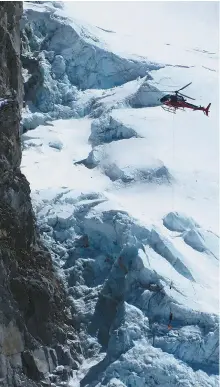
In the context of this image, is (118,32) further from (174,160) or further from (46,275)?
(46,275)

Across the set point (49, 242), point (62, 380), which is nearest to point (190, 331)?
point (62, 380)

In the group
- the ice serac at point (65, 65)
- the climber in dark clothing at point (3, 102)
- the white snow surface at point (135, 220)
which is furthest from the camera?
the ice serac at point (65, 65)

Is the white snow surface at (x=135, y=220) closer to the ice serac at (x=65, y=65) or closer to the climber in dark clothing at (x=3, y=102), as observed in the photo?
the ice serac at (x=65, y=65)

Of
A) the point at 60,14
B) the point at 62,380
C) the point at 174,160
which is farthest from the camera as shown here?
the point at 60,14

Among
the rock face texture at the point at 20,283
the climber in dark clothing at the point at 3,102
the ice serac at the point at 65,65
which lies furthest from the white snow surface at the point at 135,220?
the climber in dark clothing at the point at 3,102

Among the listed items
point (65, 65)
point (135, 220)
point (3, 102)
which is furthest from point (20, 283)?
point (65, 65)

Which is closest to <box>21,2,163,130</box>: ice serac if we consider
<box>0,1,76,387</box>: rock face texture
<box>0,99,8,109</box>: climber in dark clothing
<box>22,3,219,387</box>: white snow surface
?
<box>22,3,219,387</box>: white snow surface
